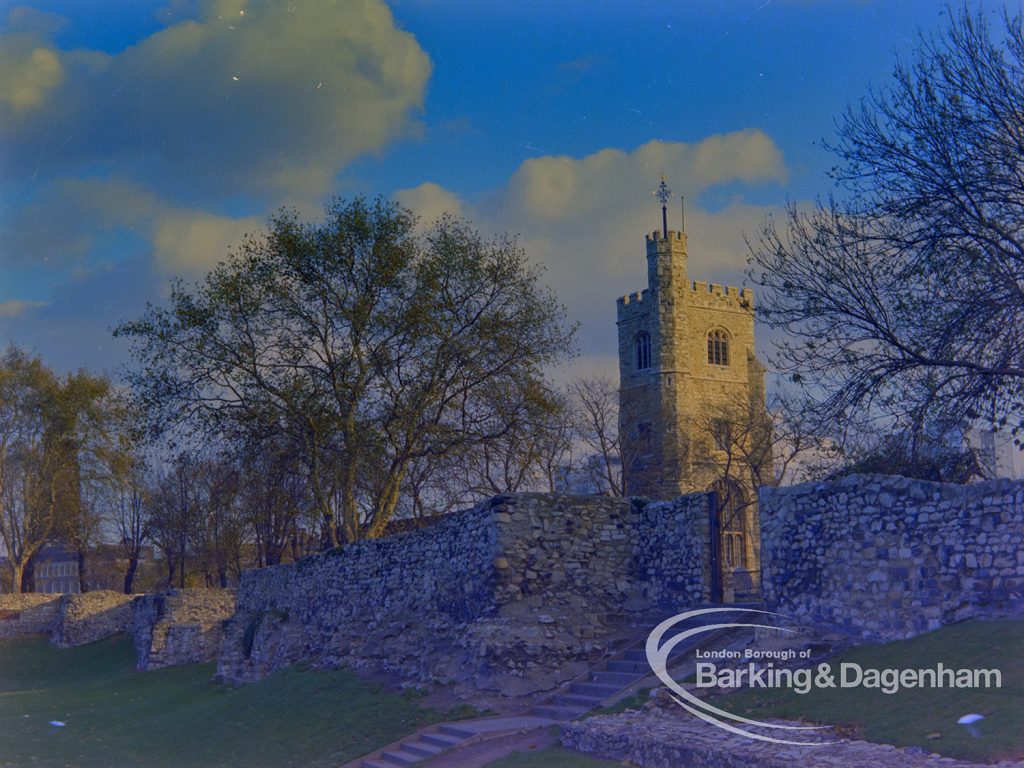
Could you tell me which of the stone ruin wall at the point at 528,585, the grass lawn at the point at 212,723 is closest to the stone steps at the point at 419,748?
the grass lawn at the point at 212,723

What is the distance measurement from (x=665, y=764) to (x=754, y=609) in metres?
4.12

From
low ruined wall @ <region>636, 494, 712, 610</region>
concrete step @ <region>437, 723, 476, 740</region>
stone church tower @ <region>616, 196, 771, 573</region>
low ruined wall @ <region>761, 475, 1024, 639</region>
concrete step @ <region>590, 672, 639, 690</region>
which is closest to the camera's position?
low ruined wall @ <region>761, 475, 1024, 639</region>

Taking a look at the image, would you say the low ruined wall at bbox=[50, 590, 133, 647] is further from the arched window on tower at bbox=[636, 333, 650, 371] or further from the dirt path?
the arched window on tower at bbox=[636, 333, 650, 371]

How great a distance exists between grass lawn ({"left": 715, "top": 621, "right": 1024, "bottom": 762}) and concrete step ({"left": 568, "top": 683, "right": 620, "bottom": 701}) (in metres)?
2.45

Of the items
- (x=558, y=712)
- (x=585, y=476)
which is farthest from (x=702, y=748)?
(x=585, y=476)

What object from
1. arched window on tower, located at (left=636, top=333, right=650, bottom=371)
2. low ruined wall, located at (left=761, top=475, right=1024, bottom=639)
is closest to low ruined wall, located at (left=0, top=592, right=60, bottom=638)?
low ruined wall, located at (left=761, top=475, right=1024, bottom=639)

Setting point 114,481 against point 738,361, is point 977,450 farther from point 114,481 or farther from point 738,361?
point 738,361

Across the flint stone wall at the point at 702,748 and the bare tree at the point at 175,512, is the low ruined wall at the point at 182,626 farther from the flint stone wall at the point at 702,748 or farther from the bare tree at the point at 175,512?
the flint stone wall at the point at 702,748

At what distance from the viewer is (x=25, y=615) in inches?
1747

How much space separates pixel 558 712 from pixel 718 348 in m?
60.7

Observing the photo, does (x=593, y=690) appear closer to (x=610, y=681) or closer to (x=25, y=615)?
(x=610, y=681)

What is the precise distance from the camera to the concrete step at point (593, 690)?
13.7 meters

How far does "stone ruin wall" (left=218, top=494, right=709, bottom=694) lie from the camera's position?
15.2m

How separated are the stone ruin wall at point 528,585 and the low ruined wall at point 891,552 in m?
2.14
